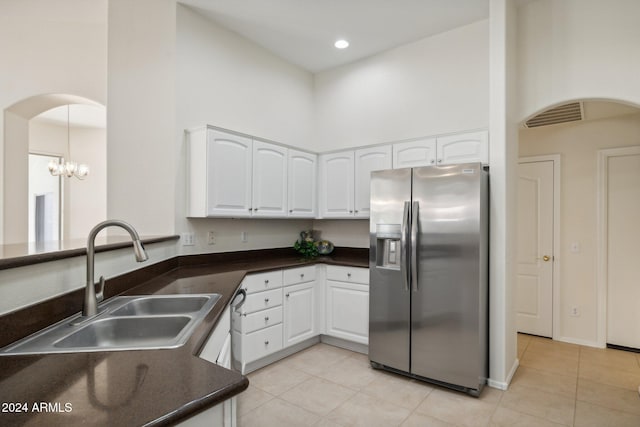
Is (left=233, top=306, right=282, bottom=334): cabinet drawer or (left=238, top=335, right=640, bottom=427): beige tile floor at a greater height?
(left=233, top=306, right=282, bottom=334): cabinet drawer

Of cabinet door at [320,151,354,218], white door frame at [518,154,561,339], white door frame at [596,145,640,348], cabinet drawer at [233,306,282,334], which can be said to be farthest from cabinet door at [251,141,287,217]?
white door frame at [596,145,640,348]

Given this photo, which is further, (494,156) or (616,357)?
(616,357)

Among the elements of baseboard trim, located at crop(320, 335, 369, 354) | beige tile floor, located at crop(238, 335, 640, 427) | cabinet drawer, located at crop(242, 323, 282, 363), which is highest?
cabinet drawer, located at crop(242, 323, 282, 363)

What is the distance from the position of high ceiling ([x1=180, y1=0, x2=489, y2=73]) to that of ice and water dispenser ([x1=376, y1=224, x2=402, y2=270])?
6.47 feet

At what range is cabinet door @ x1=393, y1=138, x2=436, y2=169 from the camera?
323 cm

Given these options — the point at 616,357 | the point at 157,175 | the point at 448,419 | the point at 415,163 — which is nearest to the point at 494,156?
the point at 415,163

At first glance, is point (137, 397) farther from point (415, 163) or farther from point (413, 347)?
point (415, 163)

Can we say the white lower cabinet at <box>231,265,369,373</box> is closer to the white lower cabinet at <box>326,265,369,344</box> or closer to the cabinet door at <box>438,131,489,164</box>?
the white lower cabinet at <box>326,265,369,344</box>

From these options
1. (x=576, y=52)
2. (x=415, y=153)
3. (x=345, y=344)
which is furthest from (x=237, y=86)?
(x=576, y=52)

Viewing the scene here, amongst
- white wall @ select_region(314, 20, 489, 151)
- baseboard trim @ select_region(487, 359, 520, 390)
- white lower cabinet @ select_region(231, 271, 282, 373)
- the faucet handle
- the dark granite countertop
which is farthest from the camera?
white wall @ select_region(314, 20, 489, 151)

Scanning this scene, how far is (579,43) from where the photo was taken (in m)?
2.78

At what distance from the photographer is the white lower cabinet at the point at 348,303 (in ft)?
11.0

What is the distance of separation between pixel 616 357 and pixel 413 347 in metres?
2.23

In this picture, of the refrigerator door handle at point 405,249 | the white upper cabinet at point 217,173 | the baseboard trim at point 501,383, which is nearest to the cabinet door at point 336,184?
the refrigerator door handle at point 405,249
